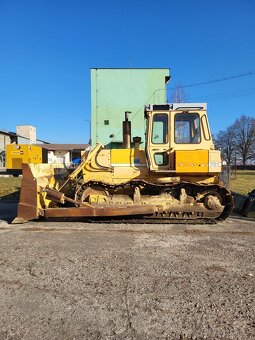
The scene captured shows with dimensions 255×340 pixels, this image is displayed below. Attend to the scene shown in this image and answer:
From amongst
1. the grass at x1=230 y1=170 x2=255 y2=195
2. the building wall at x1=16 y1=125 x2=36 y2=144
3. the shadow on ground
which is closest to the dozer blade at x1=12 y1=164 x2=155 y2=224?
the shadow on ground

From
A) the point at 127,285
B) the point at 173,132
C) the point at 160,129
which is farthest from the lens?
the point at 160,129

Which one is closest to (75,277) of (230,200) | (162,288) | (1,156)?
(162,288)

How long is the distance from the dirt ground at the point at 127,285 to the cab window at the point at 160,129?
8.08 ft

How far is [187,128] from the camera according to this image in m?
8.85

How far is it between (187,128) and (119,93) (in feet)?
25.8

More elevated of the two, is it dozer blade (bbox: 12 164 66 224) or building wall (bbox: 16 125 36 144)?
building wall (bbox: 16 125 36 144)

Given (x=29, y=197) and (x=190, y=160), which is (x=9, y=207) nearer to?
(x=29, y=197)

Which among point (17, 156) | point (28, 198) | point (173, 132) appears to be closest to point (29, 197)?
point (28, 198)

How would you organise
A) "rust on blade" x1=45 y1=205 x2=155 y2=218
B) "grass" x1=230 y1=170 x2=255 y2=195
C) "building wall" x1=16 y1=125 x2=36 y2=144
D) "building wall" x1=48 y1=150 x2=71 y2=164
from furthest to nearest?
"building wall" x1=16 y1=125 x2=36 y2=144 → "grass" x1=230 y1=170 x2=255 y2=195 → "building wall" x1=48 y1=150 x2=71 y2=164 → "rust on blade" x1=45 y1=205 x2=155 y2=218

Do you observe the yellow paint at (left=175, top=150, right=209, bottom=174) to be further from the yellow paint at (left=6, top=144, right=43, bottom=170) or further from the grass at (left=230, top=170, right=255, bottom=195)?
the yellow paint at (left=6, top=144, right=43, bottom=170)

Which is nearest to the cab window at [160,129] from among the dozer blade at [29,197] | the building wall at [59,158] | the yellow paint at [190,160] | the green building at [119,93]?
the yellow paint at [190,160]

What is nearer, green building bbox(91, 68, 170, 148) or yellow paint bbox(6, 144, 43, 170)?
green building bbox(91, 68, 170, 148)

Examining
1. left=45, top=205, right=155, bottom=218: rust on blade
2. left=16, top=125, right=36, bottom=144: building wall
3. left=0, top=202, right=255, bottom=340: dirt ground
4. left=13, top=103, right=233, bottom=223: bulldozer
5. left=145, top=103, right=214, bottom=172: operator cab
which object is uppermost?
left=16, top=125, right=36, bottom=144: building wall

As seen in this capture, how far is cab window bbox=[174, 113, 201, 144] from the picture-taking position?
8789 millimetres
